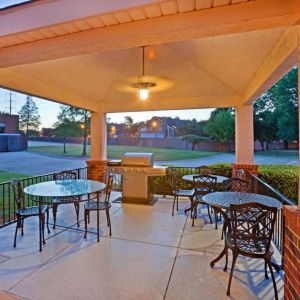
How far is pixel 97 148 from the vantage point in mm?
6527

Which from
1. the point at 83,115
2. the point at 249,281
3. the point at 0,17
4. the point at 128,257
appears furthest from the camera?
the point at 83,115

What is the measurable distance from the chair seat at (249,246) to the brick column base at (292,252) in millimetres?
280

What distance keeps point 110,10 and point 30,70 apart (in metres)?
2.79

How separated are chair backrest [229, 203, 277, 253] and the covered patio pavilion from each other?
0.31 metres

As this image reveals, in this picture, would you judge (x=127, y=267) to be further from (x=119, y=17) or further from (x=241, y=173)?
(x=241, y=173)

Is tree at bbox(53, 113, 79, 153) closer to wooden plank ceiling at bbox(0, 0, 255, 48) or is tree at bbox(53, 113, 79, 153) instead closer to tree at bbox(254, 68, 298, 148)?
tree at bbox(254, 68, 298, 148)

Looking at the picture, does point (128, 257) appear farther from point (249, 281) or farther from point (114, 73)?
point (114, 73)

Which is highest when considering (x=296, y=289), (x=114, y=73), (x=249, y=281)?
(x=114, y=73)

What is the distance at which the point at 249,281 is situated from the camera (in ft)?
7.72

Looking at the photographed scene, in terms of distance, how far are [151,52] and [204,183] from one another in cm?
270

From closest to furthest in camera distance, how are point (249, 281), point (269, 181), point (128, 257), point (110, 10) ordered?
point (110, 10) < point (249, 281) < point (128, 257) < point (269, 181)

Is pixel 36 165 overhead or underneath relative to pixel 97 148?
underneath

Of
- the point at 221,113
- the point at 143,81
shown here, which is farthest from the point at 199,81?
the point at 221,113

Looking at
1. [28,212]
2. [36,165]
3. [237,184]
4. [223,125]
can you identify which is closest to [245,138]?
[237,184]
